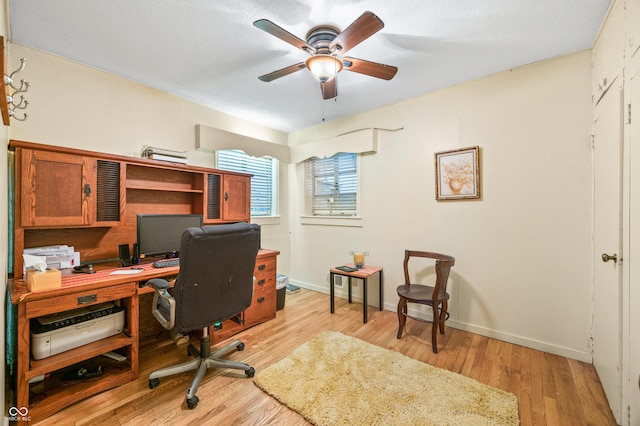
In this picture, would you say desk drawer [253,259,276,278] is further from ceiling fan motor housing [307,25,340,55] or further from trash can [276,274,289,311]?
ceiling fan motor housing [307,25,340,55]

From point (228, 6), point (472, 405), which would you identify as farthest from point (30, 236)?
point (472, 405)

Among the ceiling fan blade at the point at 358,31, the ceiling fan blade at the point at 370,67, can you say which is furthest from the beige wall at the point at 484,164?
the ceiling fan blade at the point at 358,31

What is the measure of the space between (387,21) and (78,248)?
2.96 meters

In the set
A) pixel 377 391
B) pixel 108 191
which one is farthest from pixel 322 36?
pixel 377 391

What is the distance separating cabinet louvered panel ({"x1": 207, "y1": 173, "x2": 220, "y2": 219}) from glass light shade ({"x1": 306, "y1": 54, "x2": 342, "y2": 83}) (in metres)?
1.73

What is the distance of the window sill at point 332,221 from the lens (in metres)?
3.57

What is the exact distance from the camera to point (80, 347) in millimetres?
1798

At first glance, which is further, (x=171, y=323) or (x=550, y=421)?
(x=171, y=323)

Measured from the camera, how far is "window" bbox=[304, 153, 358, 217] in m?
3.71

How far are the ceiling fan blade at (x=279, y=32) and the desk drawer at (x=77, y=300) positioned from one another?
1900 millimetres

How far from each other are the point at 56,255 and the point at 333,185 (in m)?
2.96

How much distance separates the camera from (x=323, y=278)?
155 inches

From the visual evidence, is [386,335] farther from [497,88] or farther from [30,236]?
[30,236]

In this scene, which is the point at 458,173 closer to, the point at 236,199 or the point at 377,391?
the point at 377,391
